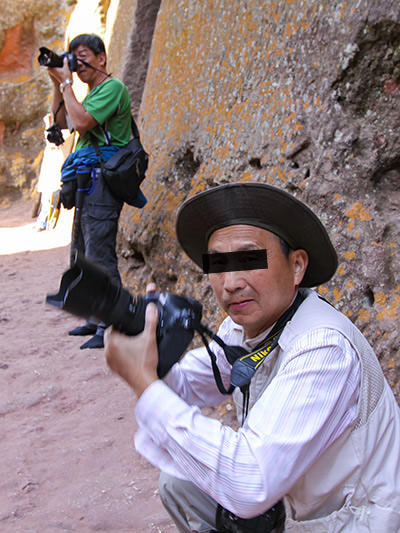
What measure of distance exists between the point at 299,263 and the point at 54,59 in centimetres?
259

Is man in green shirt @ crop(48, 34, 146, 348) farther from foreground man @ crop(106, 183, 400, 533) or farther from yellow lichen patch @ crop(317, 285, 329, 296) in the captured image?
foreground man @ crop(106, 183, 400, 533)

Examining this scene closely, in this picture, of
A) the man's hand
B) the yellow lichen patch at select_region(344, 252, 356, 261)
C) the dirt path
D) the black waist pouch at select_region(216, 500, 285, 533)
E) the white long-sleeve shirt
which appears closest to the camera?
the white long-sleeve shirt

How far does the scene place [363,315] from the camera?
2311 millimetres

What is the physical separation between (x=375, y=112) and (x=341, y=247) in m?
0.67

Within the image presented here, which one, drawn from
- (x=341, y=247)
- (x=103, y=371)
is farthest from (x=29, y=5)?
(x=341, y=247)

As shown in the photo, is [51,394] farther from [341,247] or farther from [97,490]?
[341,247]

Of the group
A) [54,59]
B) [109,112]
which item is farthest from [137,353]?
[54,59]

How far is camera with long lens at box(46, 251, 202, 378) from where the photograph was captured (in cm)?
123

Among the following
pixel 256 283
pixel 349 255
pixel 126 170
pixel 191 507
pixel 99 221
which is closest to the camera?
pixel 256 283

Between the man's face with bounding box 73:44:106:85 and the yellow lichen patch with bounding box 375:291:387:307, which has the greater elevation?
the man's face with bounding box 73:44:106:85

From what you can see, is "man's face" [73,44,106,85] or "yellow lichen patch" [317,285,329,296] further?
"man's face" [73,44,106,85]

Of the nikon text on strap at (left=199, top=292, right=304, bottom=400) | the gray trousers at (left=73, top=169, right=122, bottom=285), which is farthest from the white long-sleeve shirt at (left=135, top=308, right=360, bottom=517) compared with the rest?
the gray trousers at (left=73, top=169, right=122, bottom=285)

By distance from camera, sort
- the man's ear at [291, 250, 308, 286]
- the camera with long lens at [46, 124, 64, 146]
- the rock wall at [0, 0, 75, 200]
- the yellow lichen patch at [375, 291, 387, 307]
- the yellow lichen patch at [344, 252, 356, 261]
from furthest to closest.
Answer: the rock wall at [0, 0, 75, 200], the camera with long lens at [46, 124, 64, 146], the yellow lichen patch at [344, 252, 356, 261], the yellow lichen patch at [375, 291, 387, 307], the man's ear at [291, 250, 308, 286]

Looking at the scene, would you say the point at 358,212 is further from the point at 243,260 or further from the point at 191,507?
the point at 191,507
